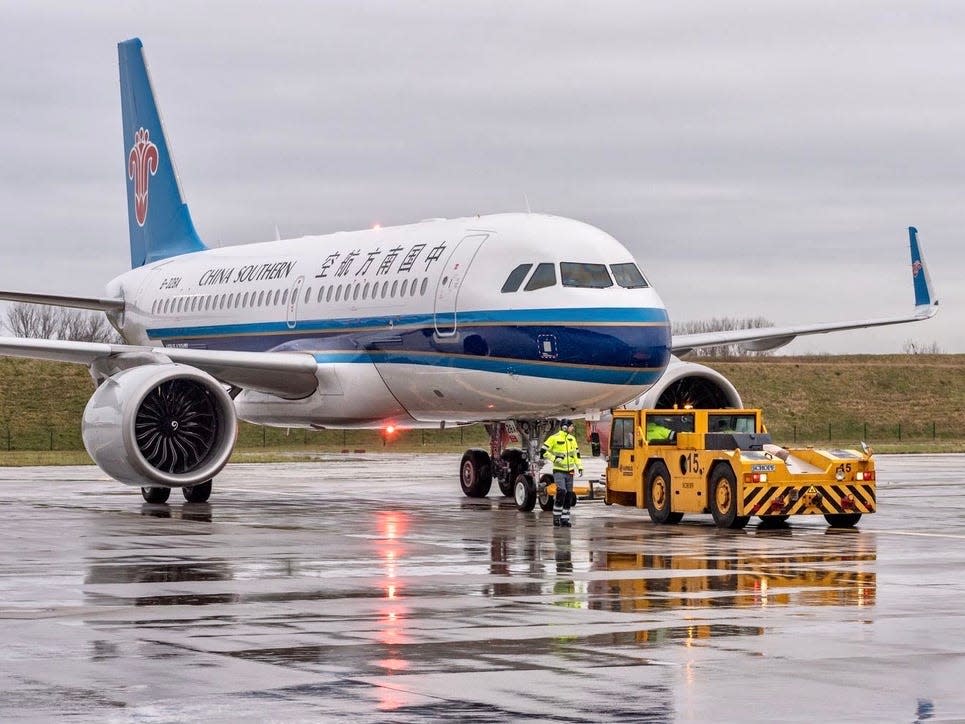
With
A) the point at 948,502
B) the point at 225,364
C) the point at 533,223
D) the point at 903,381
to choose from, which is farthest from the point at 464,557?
the point at 903,381

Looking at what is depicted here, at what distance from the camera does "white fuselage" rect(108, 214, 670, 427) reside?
26141mm

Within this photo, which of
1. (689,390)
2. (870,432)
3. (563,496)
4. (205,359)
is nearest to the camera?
(563,496)

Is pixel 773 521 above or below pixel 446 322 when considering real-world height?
below

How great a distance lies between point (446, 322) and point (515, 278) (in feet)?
5.21

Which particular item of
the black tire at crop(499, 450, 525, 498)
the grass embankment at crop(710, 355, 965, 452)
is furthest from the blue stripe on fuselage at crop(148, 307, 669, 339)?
the grass embankment at crop(710, 355, 965, 452)

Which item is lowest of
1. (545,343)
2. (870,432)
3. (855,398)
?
(870,432)

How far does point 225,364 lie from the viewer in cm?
3044

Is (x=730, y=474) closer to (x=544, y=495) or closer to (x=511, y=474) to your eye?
(x=544, y=495)

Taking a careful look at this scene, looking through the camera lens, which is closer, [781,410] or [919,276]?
[919,276]

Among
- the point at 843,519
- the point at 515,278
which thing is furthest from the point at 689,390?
the point at 843,519

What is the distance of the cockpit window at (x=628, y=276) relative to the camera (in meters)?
26.9

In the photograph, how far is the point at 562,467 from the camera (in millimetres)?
25344

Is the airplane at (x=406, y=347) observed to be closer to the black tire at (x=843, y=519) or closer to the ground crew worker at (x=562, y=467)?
the ground crew worker at (x=562, y=467)

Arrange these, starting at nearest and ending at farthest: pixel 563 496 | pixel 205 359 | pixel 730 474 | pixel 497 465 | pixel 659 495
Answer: pixel 730 474 < pixel 563 496 < pixel 659 495 < pixel 205 359 < pixel 497 465
